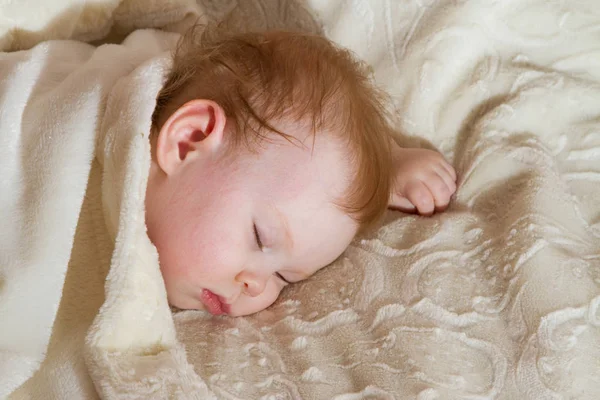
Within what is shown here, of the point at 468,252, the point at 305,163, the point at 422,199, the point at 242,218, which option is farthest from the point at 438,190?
the point at 242,218

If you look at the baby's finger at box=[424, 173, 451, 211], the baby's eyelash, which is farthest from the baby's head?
the baby's finger at box=[424, 173, 451, 211]

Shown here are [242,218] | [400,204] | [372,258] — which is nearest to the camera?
[242,218]

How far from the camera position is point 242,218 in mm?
982

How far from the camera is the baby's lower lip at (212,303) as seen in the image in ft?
3.33

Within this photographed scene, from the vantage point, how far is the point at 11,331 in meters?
0.87

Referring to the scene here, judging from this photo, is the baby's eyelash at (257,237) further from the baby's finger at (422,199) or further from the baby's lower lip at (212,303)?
the baby's finger at (422,199)

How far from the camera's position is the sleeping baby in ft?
3.21

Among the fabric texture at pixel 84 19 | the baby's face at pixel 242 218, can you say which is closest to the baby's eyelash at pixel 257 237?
the baby's face at pixel 242 218

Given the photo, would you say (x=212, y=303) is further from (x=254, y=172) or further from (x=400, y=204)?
(x=400, y=204)

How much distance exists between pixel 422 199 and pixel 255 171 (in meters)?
0.34

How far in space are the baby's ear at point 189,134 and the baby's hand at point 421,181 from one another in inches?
14.8

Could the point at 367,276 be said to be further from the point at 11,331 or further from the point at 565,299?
the point at 11,331

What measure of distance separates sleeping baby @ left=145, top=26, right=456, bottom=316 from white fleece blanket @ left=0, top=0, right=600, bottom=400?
56mm

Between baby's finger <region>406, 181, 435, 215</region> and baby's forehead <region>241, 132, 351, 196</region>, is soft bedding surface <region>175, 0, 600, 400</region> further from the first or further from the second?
baby's forehead <region>241, 132, 351, 196</region>
